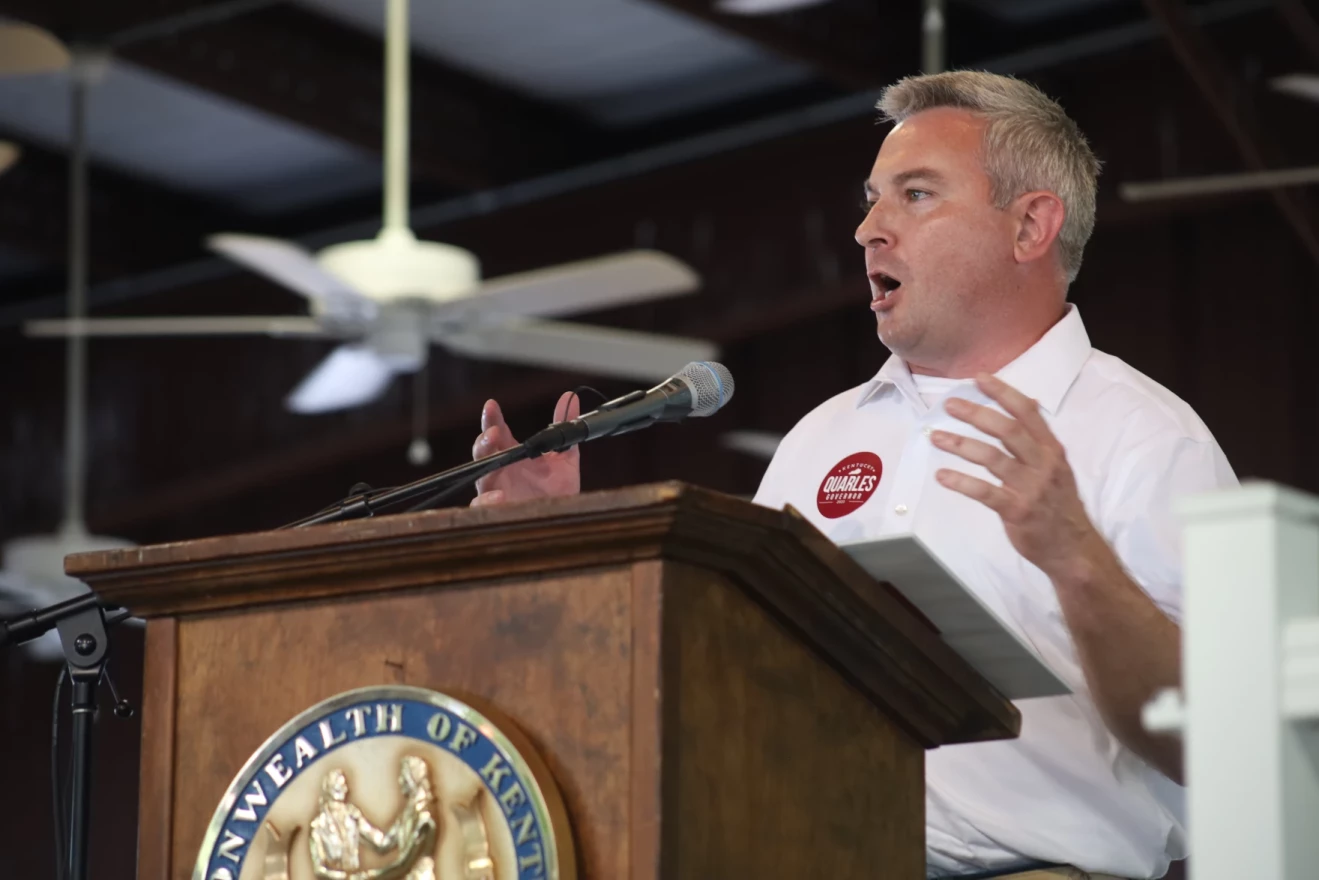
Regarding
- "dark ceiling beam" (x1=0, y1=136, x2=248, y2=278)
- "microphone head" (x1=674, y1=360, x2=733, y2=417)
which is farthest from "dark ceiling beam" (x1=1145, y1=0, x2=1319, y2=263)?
"microphone head" (x1=674, y1=360, x2=733, y2=417)

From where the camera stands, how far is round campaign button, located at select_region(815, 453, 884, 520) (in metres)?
2.37

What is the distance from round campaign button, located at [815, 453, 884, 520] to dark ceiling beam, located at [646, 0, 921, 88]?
5196 millimetres

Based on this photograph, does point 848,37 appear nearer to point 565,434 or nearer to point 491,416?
point 491,416

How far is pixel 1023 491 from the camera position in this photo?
1744 mm

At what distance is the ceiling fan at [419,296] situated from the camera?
19.7 ft

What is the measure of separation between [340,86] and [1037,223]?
6231 millimetres

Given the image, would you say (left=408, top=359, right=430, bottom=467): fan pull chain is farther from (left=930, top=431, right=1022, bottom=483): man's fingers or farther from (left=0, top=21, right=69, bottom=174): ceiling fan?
(left=930, top=431, right=1022, bottom=483): man's fingers

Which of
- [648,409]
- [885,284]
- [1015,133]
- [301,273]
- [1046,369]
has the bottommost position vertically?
[648,409]

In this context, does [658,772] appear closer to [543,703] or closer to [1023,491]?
[543,703]

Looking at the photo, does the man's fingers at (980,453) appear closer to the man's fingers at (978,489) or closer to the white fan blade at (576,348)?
the man's fingers at (978,489)

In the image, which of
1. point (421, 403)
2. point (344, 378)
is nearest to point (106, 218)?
point (421, 403)

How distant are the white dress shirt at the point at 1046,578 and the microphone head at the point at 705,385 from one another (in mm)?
374

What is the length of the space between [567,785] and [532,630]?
0.39 ft

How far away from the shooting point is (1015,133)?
8.22 ft
